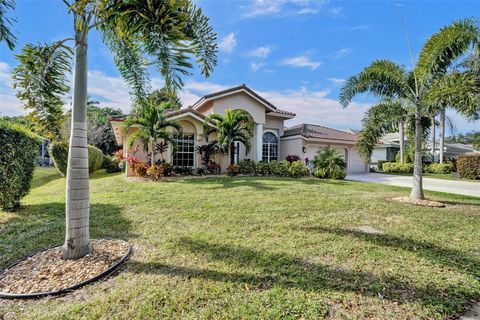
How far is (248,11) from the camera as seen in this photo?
10484 millimetres

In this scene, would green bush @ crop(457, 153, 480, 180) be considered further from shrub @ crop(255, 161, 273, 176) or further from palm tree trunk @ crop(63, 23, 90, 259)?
palm tree trunk @ crop(63, 23, 90, 259)

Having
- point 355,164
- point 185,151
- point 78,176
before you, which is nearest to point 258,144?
point 185,151

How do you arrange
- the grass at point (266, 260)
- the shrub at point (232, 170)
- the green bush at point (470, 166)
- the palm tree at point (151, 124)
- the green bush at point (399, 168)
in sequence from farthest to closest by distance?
the green bush at point (399, 168)
the green bush at point (470, 166)
the shrub at point (232, 170)
the palm tree at point (151, 124)
the grass at point (266, 260)

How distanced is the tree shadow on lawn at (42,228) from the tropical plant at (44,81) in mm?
2386

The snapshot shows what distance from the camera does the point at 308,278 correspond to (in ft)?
12.9

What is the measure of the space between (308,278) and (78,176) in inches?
171

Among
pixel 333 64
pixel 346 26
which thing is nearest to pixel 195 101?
pixel 333 64

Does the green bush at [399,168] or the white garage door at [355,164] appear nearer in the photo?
the white garage door at [355,164]

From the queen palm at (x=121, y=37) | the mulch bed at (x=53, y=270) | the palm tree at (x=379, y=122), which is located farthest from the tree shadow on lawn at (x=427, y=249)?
→ the palm tree at (x=379, y=122)

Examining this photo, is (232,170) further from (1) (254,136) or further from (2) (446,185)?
(2) (446,185)

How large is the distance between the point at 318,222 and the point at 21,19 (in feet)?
29.1

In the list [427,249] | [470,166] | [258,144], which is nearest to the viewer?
[427,249]

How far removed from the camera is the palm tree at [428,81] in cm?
839

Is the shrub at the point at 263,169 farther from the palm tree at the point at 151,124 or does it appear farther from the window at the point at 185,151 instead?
the palm tree at the point at 151,124
